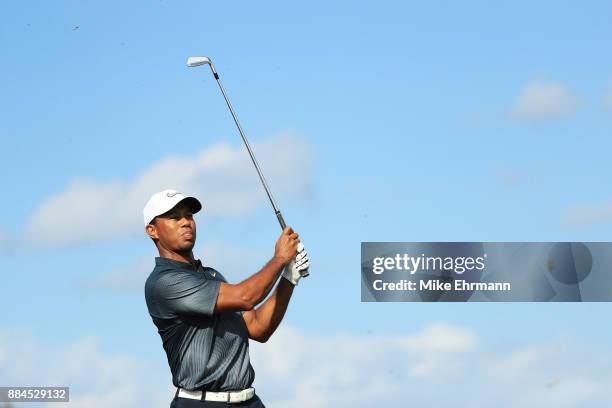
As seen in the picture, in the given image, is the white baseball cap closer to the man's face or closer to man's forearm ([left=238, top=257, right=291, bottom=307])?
the man's face

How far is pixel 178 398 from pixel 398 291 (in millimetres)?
14666

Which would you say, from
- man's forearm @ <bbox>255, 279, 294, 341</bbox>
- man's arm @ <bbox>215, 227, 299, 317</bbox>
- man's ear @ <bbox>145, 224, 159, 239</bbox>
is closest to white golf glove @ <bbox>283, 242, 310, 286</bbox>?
man's arm @ <bbox>215, 227, 299, 317</bbox>

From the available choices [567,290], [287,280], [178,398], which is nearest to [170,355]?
[178,398]

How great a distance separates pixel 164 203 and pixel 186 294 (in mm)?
827

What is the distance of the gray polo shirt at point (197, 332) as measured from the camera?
28.3ft

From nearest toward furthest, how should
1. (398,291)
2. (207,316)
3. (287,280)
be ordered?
(207,316) → (287,280) → (398,291)

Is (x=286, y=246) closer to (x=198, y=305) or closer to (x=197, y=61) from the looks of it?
(x=198, y=305)

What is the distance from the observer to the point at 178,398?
876 cm

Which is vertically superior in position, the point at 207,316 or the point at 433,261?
the point at 433,261

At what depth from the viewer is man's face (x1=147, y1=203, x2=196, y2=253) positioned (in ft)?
29.2

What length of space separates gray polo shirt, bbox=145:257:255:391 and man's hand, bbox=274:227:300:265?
575 mm

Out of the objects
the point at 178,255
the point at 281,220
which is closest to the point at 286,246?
the point at 281,220

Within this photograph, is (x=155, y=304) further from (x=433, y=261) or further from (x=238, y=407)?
(x=433, y=261)

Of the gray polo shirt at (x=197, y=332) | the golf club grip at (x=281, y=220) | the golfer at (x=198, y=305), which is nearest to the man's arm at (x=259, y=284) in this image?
the golfer at (x=198, y=305)
